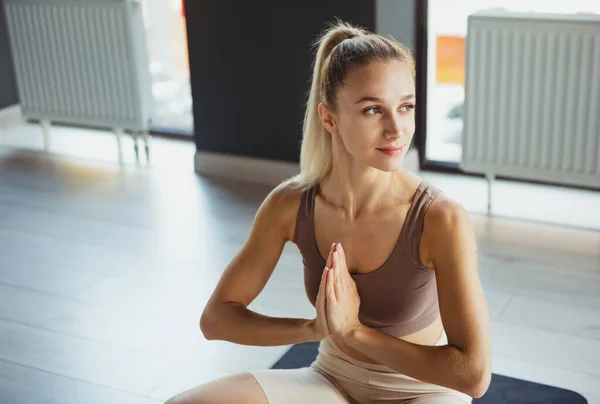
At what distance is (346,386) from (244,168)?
2357mm

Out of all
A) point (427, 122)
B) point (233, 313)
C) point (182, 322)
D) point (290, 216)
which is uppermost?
point (290, 216)

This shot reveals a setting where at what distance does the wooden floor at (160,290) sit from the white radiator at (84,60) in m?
0.41

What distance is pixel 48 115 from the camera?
4.41 m

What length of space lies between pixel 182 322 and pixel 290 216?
118cm

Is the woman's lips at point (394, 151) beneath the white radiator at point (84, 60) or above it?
above

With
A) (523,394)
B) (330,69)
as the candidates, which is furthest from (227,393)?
(523,394)

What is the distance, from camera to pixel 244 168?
12.8ft

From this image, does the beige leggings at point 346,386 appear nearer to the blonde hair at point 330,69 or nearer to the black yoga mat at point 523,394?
the blonde hair at point 330,69

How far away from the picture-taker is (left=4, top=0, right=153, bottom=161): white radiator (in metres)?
3.98

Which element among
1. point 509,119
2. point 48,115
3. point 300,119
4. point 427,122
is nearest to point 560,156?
point 509,119

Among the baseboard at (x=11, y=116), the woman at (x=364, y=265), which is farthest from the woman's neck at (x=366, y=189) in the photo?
the baseboard at (x=11, y=116)

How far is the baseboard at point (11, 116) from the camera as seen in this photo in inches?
189

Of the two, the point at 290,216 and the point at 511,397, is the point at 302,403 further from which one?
the point at 511,397

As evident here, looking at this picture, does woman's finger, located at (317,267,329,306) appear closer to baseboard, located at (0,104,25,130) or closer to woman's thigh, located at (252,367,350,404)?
woman's thigh, located at (252,367,350,404)
